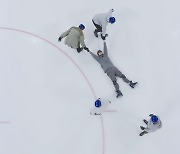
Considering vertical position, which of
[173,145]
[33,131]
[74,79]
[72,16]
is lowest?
[173,145]

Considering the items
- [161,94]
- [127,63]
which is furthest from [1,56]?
[161,94]

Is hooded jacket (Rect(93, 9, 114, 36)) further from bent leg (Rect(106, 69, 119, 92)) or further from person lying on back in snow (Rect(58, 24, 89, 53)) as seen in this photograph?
bent leg (Rect(106, 69, 119, 92))

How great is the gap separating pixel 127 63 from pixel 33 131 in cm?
223

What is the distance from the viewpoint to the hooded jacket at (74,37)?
6.06 metres

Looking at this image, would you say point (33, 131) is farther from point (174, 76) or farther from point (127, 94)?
point (174, 76)

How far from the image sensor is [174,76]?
6.68 meters

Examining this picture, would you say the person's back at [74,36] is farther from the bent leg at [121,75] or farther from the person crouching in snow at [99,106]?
the person crouching in snow at [99,106]

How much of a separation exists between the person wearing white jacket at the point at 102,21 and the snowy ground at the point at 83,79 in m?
0.21

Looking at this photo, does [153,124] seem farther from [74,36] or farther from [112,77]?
[74,36]

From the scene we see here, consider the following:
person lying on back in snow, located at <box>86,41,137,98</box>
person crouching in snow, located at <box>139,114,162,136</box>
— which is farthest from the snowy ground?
person crouching in snow, located at <box>139,114,162,136</box>

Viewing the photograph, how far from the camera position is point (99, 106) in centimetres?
593

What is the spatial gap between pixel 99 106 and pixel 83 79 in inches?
33.2

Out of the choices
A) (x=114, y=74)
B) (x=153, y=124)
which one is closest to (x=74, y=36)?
(x=114, y=74)

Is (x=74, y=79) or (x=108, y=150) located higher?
(x=74, y=79)
